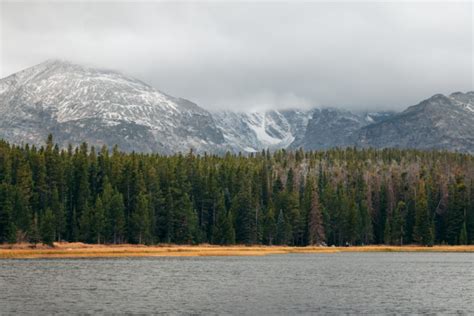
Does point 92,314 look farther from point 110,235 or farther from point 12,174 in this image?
point 12,174

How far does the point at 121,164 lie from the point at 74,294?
121152 mm

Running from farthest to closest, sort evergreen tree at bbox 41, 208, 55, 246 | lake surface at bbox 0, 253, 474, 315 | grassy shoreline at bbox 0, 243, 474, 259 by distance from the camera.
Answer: evergreen tree at bbox 41, 208, 55, 246 → grassy shoreline at bbox 0, 243, 474, 259 → lake surface at bbox 0, 253, 474, 315

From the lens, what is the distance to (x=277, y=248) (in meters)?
184

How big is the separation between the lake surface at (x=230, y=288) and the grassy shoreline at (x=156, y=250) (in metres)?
16.8

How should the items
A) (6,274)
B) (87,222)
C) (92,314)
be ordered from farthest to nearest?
(87,222) → (6,274) → (92,314)

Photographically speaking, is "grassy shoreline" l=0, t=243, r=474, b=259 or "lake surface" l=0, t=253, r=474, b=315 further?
"grassy shoreline" l=0, t=243, r=474, b=259

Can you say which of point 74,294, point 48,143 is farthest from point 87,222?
point 74,294

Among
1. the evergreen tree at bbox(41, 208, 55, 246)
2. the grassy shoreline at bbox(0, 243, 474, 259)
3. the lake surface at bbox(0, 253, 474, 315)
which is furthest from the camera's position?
the evergreen tree at bbox(41, 208, 55, 246)

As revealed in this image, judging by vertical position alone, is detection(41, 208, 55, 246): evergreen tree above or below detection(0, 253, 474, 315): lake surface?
above

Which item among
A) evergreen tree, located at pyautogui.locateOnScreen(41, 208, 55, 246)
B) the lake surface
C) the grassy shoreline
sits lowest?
the lake surface

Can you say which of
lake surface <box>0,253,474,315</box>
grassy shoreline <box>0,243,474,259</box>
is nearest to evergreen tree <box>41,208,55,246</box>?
grassy shoreline <box>0,243,474,259</box>

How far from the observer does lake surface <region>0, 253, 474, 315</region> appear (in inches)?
2621

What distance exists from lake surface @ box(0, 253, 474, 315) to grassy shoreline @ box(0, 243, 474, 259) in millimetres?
16842

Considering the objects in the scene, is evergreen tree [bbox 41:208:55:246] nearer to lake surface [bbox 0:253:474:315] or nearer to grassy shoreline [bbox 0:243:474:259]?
grassy shoreline [bbox 0:243:474:259]
